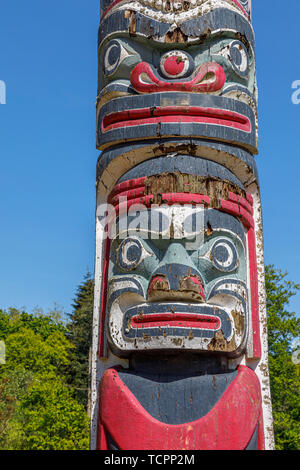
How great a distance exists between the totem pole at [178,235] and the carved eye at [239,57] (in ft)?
0.04

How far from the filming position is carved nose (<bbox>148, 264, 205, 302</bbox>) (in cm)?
469

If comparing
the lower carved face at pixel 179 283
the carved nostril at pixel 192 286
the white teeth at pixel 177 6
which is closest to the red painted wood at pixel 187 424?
the lower carved face at pixel 179 283

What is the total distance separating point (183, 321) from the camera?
181 inches

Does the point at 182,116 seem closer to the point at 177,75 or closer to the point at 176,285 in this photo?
the point at 177,75

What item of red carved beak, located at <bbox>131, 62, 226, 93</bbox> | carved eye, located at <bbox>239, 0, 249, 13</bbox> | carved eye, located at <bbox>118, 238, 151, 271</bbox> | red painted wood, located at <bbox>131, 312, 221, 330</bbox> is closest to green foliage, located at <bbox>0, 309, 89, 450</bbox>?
carved eye, located at <bbox>118, 238, 151, 271</bbox>

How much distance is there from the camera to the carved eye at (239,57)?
5.80 m

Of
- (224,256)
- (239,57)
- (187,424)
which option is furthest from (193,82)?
(187,424)

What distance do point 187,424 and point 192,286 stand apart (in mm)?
1153

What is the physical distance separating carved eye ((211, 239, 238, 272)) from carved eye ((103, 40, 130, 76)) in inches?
92.5

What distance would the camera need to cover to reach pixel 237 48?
19.3 feet

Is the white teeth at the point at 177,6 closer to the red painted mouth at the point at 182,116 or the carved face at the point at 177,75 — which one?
the carved face at the point at 177,75
